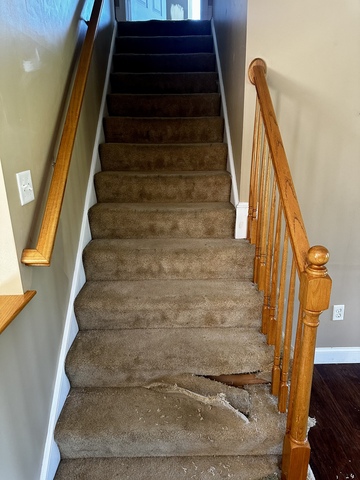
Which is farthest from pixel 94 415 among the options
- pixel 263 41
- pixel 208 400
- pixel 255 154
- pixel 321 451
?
pixel 263 41

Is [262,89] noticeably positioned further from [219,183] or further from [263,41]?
[219,183]

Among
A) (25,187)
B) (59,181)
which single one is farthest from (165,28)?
(25,187)

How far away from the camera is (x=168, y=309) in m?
1.68

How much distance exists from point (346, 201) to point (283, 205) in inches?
41.3

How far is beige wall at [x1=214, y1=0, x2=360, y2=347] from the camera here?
167cm

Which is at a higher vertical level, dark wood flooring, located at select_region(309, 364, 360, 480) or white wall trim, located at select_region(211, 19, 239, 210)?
white wall trim, located at select_region(211, 19, 239, 210)

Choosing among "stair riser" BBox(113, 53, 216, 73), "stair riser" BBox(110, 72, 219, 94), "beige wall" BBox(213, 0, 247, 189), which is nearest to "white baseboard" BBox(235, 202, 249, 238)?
"beige wall" BBox(213, 0, 247, 189)

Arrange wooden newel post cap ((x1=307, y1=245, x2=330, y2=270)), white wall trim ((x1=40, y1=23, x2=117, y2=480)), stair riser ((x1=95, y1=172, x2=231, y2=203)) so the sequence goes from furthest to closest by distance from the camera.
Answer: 1. stair riser ((x1=95, y1=172, x2=231, y2=203))
2. white wall trim ((x1=40, y1=23, x2=117, y2=480))
3. wooden newel post cap ((x1=307, y1=245, x2=330, y2=270))

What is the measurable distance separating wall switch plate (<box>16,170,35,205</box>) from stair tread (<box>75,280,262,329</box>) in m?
0.70

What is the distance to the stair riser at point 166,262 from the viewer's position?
1863mm

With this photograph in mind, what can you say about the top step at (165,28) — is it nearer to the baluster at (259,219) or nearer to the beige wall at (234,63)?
the beige wall at (234,63)

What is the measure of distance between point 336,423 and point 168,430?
1023 mm

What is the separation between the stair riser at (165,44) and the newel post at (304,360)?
304 centimetres

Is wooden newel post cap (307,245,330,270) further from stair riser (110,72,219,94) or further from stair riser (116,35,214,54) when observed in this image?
stair riser (116,35,214,54)
